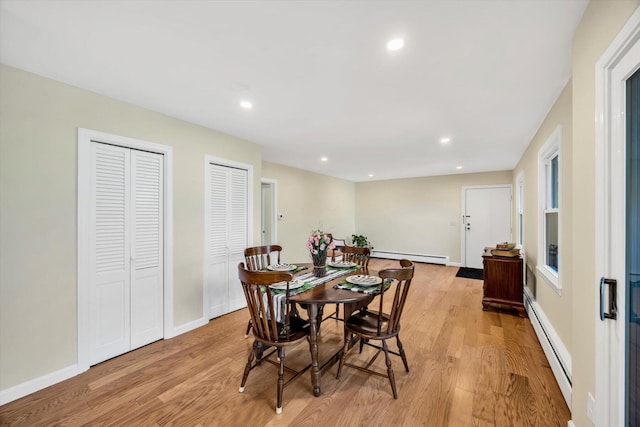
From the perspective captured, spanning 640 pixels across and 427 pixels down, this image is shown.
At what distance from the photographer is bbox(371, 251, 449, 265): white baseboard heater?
6.63 meters

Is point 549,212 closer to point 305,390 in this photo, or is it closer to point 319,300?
point 319,300

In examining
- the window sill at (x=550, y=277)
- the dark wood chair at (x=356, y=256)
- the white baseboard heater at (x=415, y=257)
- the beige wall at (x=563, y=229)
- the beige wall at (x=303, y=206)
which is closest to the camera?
the beige wall at (x=563, y=229)

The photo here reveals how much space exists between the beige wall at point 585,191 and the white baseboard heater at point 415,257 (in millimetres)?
5368


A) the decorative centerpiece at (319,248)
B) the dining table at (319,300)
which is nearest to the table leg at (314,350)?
the dining table at (319,300)

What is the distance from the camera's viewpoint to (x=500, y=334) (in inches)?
113

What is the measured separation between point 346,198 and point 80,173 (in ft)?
20.1

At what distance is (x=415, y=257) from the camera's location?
7039mm

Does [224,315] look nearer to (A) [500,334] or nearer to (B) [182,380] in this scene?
(B) [182,380]

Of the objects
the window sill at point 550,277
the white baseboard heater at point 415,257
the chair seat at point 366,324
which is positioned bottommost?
the white baseboard heater at point 415,257

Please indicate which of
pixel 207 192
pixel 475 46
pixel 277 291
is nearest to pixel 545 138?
pixel 475 46

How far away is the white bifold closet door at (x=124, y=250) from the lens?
2.30 meters

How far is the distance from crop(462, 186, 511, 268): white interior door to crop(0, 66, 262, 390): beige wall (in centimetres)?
674

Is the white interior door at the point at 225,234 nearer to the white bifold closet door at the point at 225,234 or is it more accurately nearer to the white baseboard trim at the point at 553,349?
the white bifold closet door at the point at 225,234

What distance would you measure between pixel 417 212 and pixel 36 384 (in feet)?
23.3
